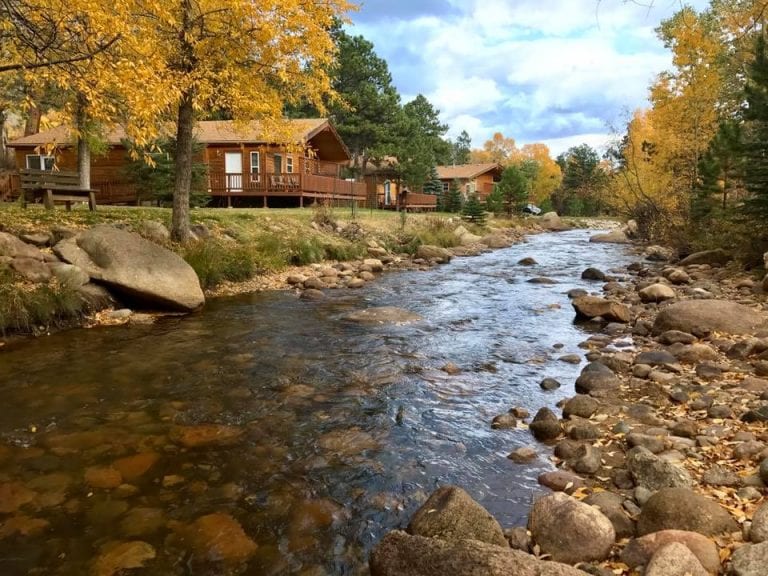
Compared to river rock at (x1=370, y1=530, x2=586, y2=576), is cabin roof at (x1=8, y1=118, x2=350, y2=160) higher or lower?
higher

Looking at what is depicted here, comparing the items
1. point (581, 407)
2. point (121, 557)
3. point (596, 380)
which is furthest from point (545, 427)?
point (121, 557)

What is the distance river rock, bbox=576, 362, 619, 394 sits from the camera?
5.85 metres

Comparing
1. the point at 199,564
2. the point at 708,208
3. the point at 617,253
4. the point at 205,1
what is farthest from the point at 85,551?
the point at 617,253

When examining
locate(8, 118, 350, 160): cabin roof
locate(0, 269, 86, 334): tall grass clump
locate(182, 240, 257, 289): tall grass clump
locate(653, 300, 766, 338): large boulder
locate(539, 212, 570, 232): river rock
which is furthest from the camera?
locate(539, 212, 570, 232): river rock

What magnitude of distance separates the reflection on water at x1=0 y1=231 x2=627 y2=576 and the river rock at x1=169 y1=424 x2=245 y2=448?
0.02 m

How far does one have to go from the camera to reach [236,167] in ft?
91.2

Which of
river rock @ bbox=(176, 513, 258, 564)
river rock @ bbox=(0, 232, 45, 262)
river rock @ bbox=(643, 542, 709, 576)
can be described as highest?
river rock @ bbox=(0, 232, 45, 262)

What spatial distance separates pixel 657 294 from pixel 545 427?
23.1 ft

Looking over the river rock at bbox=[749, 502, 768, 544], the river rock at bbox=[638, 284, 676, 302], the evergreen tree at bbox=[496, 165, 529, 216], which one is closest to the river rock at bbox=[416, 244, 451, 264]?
the river rock at bbox=[638, 284, 676, 302]

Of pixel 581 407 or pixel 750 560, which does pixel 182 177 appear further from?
pixel 750 560

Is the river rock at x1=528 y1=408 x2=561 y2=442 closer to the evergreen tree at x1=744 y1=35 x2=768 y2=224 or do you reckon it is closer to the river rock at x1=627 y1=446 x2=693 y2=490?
the river rock at x1=627 y1=446 x2=693 y2=490

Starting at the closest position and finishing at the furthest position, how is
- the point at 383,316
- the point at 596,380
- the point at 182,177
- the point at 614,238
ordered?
the point at 596,380, the point at 383,316, the point at 182,177, the point at 614,238

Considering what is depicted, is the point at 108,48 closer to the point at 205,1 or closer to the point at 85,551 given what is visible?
the point at 205,1

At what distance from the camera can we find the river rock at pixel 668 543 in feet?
9.11
